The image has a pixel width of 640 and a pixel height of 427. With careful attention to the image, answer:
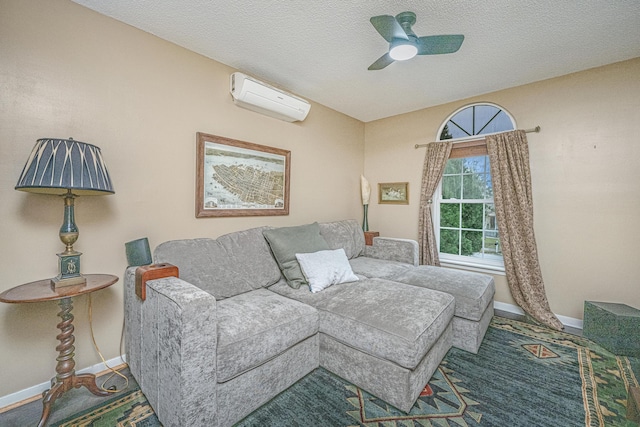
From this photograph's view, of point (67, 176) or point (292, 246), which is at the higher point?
point (67, 176)

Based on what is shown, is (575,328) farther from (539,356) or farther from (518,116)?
(518,116)

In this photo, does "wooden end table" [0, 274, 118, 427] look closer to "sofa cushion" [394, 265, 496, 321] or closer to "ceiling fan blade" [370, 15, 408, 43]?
"ceiling fan blade" [370, 15, 408, 43]

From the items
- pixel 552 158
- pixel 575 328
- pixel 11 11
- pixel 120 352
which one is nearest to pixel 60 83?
pixel 11 11

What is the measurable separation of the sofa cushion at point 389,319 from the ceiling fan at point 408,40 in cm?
175

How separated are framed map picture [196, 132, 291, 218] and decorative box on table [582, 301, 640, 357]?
3.04 meters

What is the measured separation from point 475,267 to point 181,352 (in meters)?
3.30

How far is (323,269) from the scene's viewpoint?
232cm

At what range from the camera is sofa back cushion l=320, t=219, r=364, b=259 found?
3092 millimetres

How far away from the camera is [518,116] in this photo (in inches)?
117

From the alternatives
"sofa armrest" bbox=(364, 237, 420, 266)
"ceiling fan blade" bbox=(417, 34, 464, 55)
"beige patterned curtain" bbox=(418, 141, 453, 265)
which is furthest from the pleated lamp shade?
"beige patterned curtain" bbox=(418, 141, 453, 265)

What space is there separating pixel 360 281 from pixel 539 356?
1.52 meters

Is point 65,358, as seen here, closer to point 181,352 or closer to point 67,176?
point 181,352

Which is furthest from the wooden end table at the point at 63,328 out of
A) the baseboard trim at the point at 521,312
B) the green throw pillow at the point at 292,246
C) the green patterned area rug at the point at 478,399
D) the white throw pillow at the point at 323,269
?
the baseboard trim at the point at 521,312

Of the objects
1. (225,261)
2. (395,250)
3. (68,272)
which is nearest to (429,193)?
(395,250)
